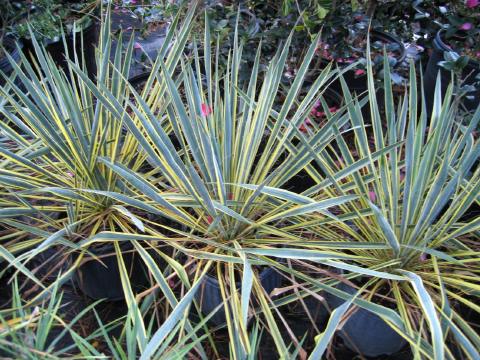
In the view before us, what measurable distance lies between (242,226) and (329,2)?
2.54ft

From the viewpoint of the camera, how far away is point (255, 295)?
1104mm

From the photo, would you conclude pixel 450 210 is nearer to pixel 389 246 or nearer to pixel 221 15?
pixel 389 246

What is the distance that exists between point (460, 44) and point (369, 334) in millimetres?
1425

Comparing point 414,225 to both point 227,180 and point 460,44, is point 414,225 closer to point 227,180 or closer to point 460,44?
point 227,180

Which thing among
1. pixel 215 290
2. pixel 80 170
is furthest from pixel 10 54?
pixel 215 290

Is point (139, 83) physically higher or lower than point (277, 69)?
lower

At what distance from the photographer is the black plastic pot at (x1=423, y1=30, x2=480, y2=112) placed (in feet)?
5.85

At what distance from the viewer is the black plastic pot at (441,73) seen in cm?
178

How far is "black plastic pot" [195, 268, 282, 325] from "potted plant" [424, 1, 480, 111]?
3.35 ft

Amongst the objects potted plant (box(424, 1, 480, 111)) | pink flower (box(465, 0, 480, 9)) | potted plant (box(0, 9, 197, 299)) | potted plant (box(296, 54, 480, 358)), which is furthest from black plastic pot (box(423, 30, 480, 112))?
potted plant (box(0, 9, 197, 299))

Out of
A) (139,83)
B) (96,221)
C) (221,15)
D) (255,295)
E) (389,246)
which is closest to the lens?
(389,246)

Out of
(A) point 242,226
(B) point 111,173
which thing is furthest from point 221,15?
(A) point 242,226

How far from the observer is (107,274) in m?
1.27

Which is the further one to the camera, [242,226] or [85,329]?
[85,329]
